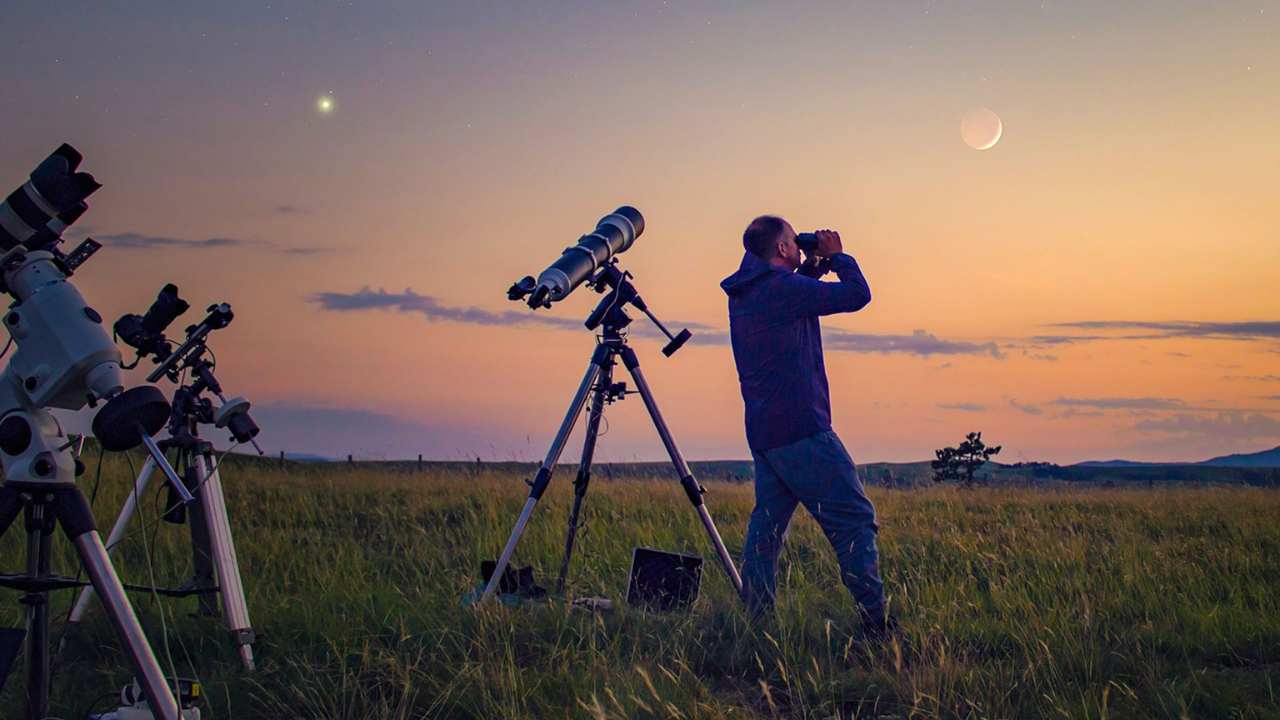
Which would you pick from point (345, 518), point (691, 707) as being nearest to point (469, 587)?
point (691, 707)

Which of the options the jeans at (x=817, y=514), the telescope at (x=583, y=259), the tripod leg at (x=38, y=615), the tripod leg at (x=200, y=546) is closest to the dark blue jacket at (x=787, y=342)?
the jeans at (x=817, y=514)

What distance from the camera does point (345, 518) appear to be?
11984 millimetres

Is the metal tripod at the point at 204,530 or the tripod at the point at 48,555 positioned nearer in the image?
the tripod at the point at 48,555

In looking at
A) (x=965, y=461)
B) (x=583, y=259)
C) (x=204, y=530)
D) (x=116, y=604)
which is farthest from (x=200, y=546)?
(x=965, y=461)

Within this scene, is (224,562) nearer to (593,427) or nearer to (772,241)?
(593,427)

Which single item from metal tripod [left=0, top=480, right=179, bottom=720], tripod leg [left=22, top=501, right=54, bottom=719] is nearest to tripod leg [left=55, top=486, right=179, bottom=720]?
metal tripod [left=0, top=480, right=179, bottom=720]

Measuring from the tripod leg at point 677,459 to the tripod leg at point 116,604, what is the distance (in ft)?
12.0

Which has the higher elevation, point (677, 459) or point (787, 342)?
point (787, 342)

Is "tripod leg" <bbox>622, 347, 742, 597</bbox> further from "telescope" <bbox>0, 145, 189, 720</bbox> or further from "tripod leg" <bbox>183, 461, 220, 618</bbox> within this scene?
"telescope" <bbox>0, 145, 189, 720</bbox>

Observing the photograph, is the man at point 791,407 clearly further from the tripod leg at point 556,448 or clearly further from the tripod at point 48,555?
the tripod at point 48,555

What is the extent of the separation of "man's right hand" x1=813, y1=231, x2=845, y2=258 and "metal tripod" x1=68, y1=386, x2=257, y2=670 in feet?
13.4

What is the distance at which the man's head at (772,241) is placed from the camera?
22.4ft

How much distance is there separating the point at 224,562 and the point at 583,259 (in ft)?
9.63

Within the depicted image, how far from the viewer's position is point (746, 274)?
6.80m
